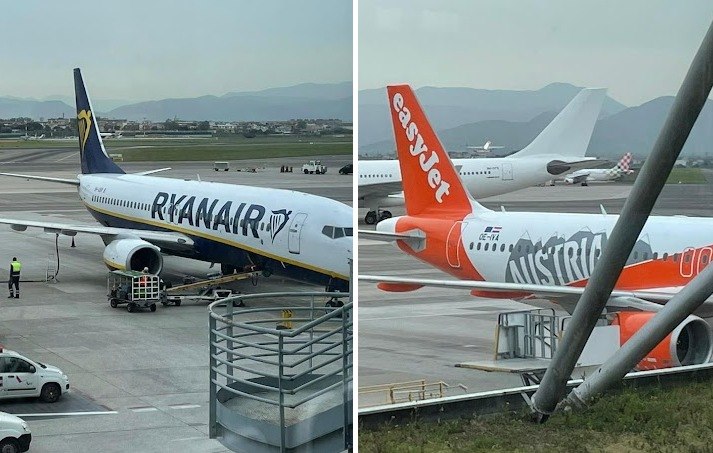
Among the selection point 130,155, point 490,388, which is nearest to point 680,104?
point 490,388

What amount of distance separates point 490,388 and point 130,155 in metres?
4.12

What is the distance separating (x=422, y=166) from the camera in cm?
484

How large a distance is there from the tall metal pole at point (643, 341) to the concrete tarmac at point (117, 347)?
1103mm

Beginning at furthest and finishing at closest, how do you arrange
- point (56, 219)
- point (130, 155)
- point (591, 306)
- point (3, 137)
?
point (56, 219)
point (130, 155)
point (3, 137)
point (591, 306)

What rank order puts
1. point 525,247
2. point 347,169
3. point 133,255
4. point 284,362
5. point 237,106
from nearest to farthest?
point 284,362 < point 347,169 < point 237,106 < point 525,247 < point 133,255

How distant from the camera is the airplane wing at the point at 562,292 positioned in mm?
4328

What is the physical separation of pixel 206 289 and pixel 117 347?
2.32 ft

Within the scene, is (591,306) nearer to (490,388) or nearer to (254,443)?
(490,388)

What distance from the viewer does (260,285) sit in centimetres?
519

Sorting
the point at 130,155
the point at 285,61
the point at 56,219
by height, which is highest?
the point at 285,61

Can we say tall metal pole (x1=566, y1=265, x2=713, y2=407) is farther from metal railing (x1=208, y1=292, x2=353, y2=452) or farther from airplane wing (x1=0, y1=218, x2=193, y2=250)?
airplane wing (x1=0, y1=218, x2=193, y2=250)

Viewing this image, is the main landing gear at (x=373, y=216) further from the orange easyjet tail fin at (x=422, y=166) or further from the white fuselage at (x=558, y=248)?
the orange easyjet tail fin at (x=422, y=166)

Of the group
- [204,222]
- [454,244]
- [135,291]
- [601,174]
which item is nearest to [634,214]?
[601,174]

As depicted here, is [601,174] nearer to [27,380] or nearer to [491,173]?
[491,173]
